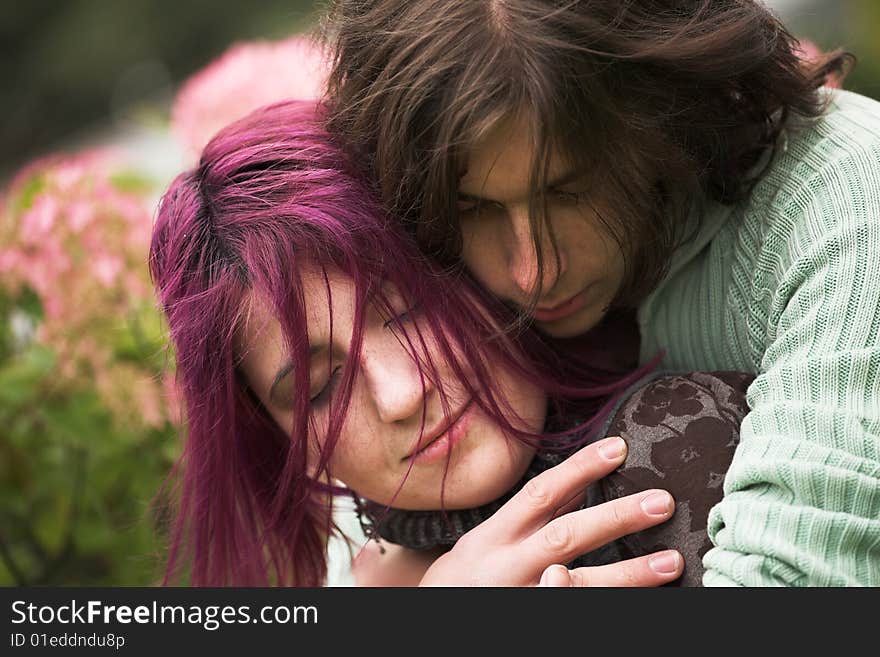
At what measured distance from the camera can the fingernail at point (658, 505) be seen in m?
1.55

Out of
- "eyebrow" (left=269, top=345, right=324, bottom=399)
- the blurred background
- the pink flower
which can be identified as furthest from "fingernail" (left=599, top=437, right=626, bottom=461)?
the pink flower

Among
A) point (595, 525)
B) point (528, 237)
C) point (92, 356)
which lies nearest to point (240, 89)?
point (92, 356)

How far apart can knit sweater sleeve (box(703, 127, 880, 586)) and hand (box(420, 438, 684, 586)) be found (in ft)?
0.35

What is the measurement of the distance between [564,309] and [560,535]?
1.25 feet

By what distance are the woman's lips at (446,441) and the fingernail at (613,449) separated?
0.72ft

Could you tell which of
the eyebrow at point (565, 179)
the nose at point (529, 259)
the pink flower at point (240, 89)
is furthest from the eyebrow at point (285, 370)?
the pink flower at point (240, 89)

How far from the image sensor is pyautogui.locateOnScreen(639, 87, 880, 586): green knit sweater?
1412 millimetres

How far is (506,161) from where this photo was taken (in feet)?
5.24

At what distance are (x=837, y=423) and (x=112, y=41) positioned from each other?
7136mm

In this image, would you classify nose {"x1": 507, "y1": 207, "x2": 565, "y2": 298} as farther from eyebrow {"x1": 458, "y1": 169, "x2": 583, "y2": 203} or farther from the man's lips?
the man's lips

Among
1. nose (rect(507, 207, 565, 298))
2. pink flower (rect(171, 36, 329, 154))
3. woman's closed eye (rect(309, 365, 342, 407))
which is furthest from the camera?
pink flower (rect(171, 36, 329, 154))

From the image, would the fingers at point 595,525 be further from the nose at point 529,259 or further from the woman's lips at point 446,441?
the nose at point 529,259

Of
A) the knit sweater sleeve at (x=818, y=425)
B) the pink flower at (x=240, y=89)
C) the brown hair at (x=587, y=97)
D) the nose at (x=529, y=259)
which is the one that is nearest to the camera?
the knit sweater sleeve at (x=818, y=425)

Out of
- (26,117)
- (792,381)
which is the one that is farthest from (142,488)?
(26,117)
